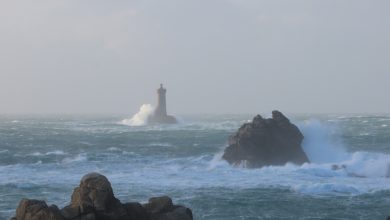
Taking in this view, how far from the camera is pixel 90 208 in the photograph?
15273 mm

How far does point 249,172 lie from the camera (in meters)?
40.1

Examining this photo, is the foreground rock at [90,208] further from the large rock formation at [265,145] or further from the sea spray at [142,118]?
the sea spray at [142,118]

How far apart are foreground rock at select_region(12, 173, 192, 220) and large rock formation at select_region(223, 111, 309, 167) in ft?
90.5

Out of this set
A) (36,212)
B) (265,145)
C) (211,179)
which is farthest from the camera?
(265,145)

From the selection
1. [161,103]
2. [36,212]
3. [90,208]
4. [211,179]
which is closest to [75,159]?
[211,179]

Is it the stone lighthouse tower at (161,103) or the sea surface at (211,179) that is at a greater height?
the stone lighthouse tower at (161,103)

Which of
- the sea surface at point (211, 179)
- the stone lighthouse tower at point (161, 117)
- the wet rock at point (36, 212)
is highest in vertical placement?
the stone lighthouse tower at point (161, 117)

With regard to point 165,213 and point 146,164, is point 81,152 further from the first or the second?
point 165,213

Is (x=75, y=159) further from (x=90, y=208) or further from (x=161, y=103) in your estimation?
(x=161, y=103)

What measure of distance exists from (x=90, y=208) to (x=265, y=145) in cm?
3143

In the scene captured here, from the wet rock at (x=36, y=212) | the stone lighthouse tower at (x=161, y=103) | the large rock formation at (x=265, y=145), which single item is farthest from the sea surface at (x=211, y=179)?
the stone lighthouse tower at (x=161, y=103)

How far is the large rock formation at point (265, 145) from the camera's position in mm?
44097

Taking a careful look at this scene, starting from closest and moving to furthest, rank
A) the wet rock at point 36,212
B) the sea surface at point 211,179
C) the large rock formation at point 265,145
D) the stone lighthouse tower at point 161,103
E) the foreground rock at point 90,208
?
the wet rock at point 36,212 → the foreground rock at point 90,208 → the sea surface at point 211,179 → the large rock formation at point 265,145 → the stone lighthouse tower at point 161,103

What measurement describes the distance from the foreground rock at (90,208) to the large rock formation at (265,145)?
2758 cm
